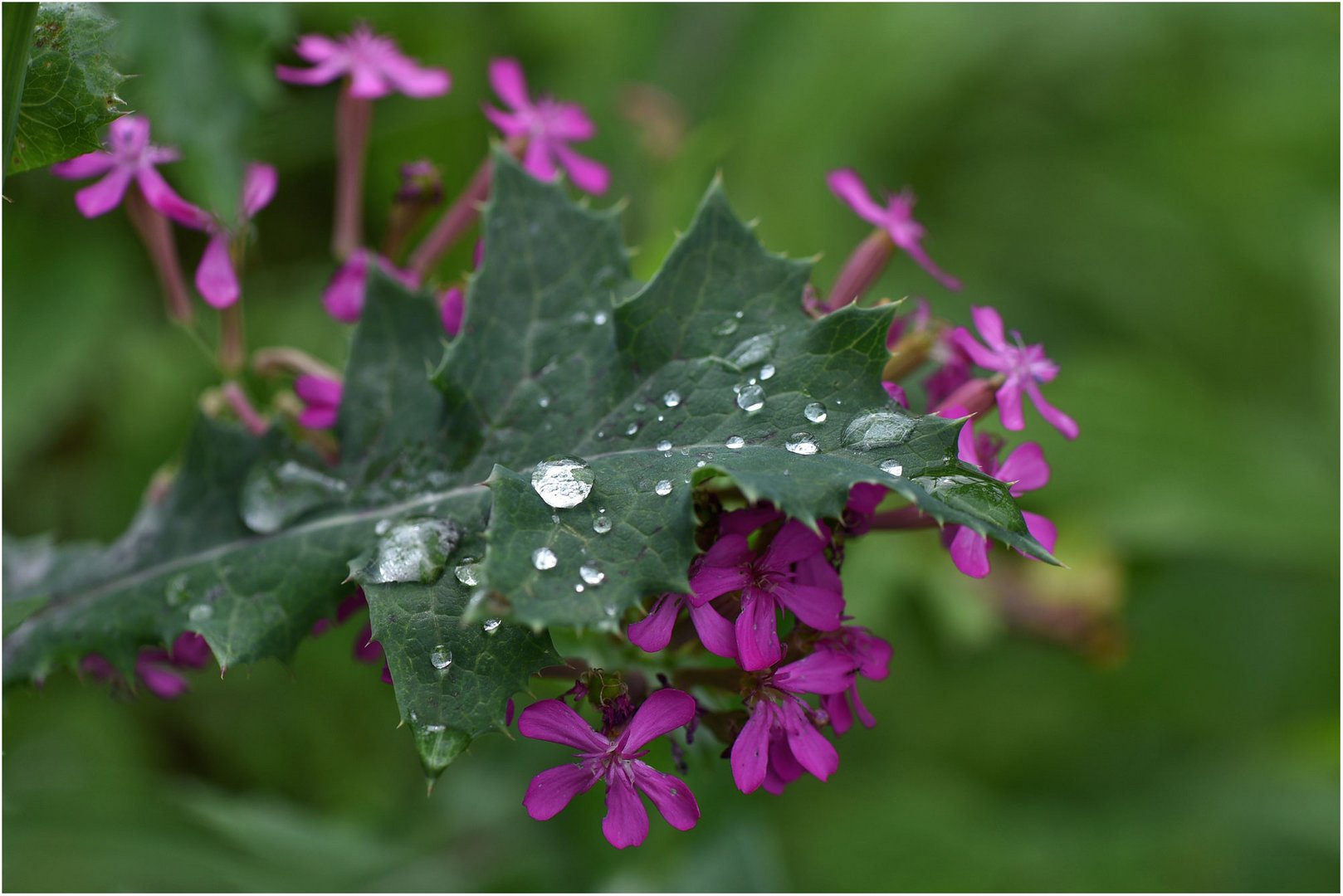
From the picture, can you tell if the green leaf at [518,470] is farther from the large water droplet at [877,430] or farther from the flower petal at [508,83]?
the flower petal at [508,83]

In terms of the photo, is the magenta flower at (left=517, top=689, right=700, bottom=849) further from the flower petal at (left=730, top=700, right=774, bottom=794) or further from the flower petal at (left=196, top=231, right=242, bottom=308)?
the flower petal at (left=196, top=231, right=242, bottom=308)

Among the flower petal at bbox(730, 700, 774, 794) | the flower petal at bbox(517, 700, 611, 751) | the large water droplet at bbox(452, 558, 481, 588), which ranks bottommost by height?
the flower petal at bbox(517, 700, 611, 751)

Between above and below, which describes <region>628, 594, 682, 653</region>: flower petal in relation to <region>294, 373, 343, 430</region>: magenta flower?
above

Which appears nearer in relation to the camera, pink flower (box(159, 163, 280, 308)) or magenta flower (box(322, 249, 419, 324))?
pink flower (box(159, 163, 280, 308))

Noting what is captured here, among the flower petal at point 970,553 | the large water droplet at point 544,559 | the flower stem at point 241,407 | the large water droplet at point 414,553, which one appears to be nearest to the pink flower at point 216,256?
the flower stem at point 241,407

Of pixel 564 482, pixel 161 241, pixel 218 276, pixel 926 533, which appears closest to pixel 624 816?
pixel 564 482

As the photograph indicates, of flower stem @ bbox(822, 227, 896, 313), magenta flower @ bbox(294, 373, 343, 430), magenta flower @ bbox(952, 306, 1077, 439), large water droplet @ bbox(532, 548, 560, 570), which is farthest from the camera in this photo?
flower stem @ bbox(822, 227, 896, 313)

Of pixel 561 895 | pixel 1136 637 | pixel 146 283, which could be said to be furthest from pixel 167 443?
pixel 1136 637

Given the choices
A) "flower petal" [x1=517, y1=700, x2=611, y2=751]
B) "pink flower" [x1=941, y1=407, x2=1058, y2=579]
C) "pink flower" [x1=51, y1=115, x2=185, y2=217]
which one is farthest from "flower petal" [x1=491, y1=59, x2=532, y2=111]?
"flower petal" [x1=517, y1=700, x2=611, y2=751]
